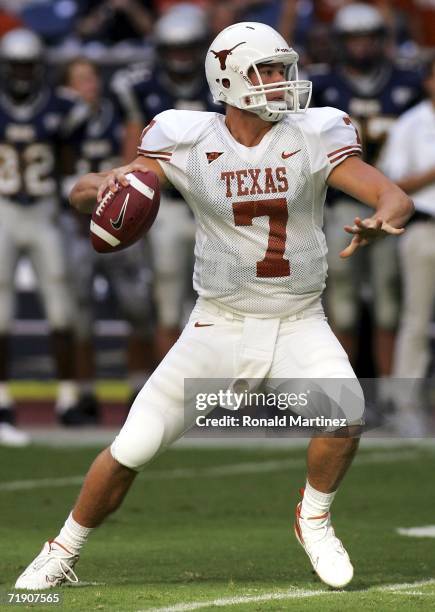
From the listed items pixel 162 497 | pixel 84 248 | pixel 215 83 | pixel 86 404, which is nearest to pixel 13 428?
pixel 86 404

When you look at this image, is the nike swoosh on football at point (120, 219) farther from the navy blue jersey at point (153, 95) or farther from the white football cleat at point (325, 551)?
the navy blue jersey at point (153, 95)

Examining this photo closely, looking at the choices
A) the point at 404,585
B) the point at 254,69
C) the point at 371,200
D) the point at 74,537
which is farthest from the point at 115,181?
the point at 404,585

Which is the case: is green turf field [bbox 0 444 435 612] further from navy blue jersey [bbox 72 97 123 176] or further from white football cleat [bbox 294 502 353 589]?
navy blue jersey [bbox 72 97 123 176]

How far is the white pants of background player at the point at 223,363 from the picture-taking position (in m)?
4.74

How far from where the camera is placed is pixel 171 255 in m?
8.84

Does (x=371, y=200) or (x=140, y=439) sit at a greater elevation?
(x=371, y=200)

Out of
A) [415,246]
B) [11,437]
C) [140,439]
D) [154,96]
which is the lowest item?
[11,437]

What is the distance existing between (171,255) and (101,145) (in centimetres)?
79

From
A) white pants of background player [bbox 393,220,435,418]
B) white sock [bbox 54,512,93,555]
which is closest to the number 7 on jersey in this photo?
white sock [bbox 54,512,93,555]

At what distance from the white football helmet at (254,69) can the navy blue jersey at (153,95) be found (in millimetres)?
3687

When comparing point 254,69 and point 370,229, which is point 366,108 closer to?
point 254,69

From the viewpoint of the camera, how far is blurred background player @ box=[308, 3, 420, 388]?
868 centimetres

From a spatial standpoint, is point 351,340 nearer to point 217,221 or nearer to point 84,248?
point 84,248

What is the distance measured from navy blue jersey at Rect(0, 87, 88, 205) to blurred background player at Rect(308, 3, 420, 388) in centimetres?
138
